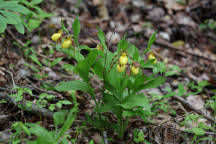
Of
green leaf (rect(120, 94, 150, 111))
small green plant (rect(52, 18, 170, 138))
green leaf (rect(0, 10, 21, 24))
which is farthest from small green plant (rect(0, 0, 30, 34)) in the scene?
green leaf (rect(120, 94, 150, 111))

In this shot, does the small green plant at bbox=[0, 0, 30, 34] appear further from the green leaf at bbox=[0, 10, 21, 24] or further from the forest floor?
the forest floor

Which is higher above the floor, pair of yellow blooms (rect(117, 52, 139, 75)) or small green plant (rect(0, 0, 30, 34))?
small green plant (rect(0, 0, 30, 34))

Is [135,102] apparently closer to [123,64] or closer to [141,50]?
[123,64]

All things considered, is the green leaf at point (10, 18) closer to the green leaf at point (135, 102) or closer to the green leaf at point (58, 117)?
the green leaf at point (58, 117)

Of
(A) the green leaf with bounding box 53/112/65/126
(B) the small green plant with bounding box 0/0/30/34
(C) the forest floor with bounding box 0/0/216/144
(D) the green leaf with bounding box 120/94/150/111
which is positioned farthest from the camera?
(C) the forest floor with bounding box 0/0/216/144

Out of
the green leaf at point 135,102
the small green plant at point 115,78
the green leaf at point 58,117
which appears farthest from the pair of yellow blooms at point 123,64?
the green leaf at point 58,117

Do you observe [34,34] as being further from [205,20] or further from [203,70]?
[205,20]

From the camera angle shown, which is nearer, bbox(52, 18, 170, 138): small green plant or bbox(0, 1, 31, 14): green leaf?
bbox(52, 18, 170, 138): small green plant
